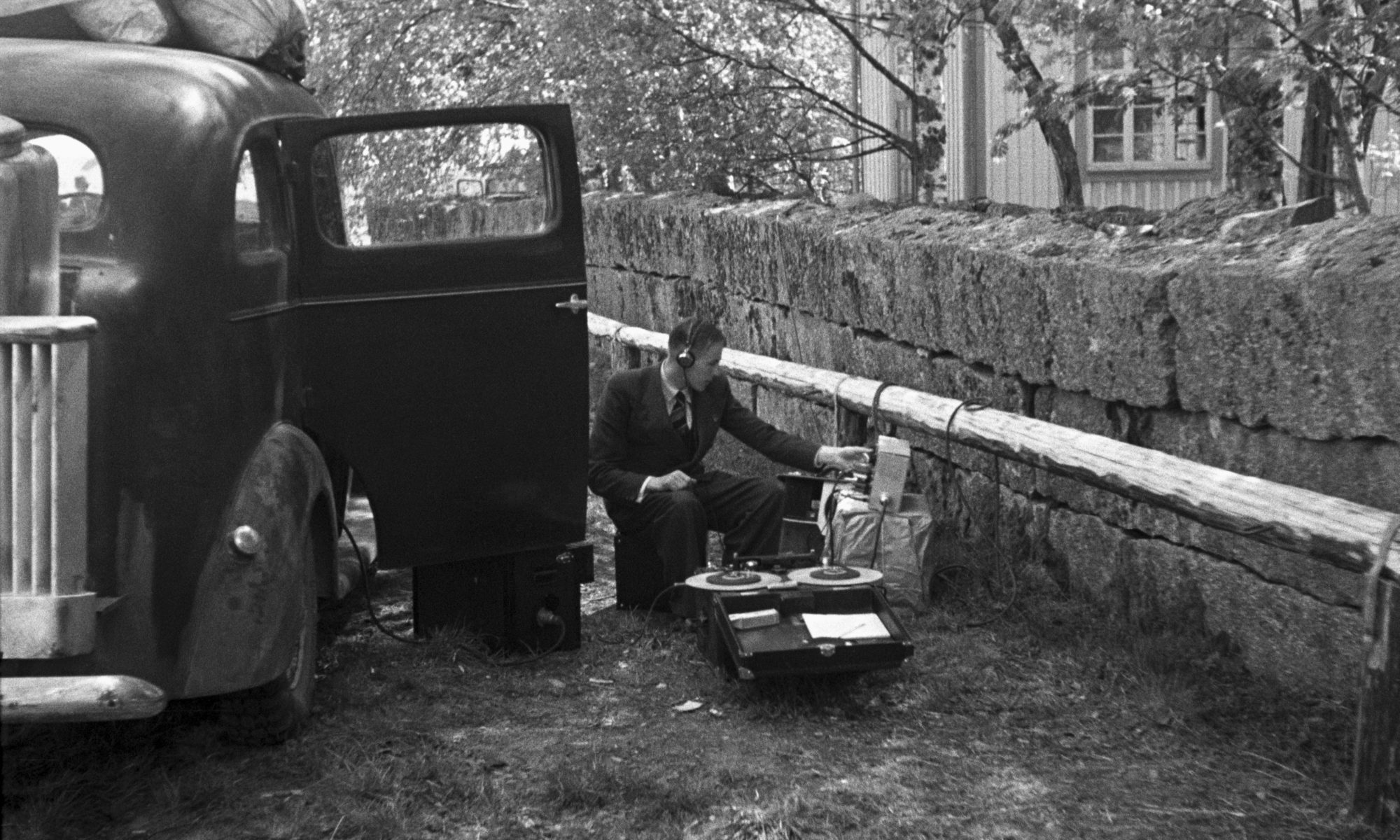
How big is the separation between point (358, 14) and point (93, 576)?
46.4ft

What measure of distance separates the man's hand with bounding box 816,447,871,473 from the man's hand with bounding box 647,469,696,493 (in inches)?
23.6

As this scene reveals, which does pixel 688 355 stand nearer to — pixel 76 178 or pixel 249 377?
pixel 249 377

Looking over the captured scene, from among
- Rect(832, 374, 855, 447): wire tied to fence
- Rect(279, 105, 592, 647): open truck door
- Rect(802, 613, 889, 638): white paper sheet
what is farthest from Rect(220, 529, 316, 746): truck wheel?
Rect(832, 374, 855, 447): wire tied to fence

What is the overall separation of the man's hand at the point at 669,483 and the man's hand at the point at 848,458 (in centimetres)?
60

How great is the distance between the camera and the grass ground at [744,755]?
14.5 ft

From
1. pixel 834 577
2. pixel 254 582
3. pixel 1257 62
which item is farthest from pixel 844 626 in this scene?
pixel 1257 62

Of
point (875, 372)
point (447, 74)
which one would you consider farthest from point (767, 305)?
point (447, 74)

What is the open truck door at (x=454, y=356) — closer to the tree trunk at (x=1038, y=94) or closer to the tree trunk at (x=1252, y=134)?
the tree trunk at (x=1038, y=94)

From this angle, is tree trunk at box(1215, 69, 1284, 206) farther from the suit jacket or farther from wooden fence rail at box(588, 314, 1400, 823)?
the suit jacket

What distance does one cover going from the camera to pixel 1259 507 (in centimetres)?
480

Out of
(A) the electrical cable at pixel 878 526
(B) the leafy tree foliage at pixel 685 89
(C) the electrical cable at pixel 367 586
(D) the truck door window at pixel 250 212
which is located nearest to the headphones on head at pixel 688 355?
(A) the electrical cable at pixel 878 526

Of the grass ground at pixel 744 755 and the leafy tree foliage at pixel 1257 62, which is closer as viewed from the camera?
the grass ground at pixel 744 755

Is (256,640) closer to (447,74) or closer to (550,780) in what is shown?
(550,780)

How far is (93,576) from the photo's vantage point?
423 centimetres
